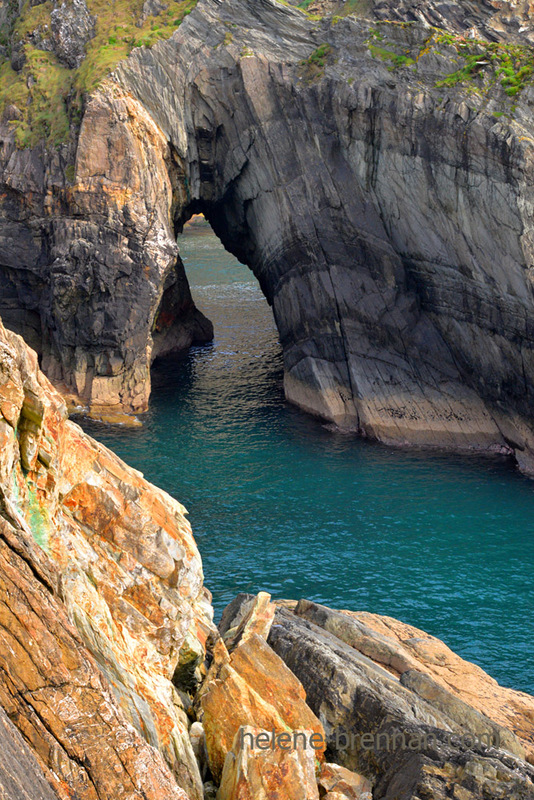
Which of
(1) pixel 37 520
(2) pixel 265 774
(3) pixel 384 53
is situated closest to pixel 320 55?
(3) pixel 384 53

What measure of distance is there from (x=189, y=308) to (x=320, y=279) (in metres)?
21.5

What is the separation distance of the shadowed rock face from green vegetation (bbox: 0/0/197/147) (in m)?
1.62

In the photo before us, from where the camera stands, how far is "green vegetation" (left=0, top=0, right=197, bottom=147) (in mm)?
57844

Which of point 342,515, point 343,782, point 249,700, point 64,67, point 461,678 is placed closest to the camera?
point 343,782

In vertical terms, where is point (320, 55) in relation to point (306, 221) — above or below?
above

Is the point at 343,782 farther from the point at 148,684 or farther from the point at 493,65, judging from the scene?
the point at 493,65

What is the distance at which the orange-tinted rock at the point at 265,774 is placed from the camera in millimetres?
14781

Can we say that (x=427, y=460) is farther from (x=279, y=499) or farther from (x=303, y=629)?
(x=303, y=629)

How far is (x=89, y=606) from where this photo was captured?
15.4 m

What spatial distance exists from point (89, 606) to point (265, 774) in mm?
4958

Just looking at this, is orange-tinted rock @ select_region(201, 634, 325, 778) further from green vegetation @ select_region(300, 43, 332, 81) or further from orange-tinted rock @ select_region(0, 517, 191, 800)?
green vegetation @ select_region(300, 43, 332, 81)

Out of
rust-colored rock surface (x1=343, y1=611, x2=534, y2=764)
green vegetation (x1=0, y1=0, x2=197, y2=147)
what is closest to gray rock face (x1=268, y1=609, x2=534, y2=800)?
rust-colored rock surface (x1=343, y1=611, x2=534, y2=764)

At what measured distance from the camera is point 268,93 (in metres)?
55.8

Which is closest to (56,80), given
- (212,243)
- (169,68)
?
(169,68)
